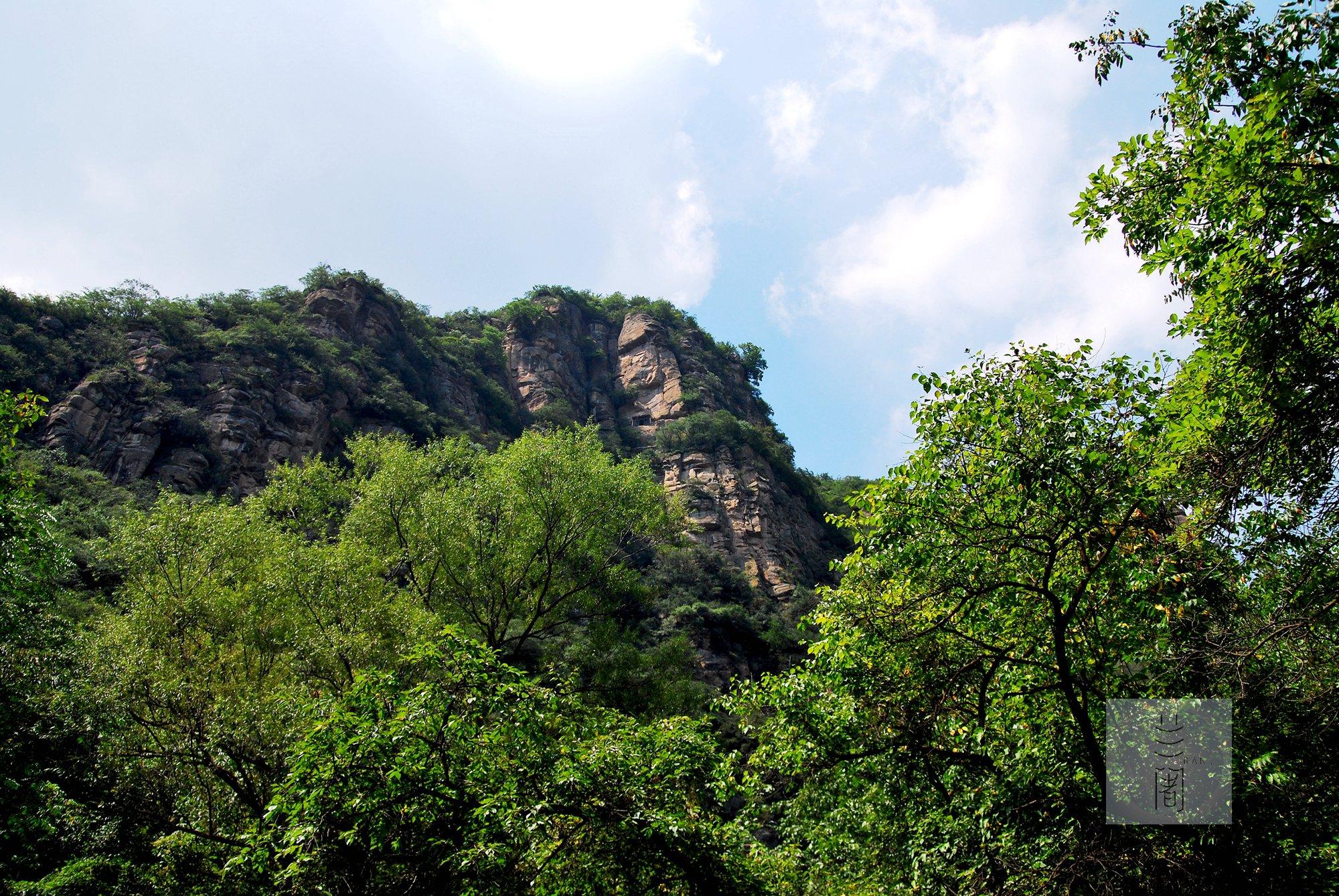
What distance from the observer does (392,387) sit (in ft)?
151

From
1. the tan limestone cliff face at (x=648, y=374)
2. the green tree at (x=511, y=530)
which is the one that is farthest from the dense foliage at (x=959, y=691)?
the tan limestone cliff face at (x=648, y=374)

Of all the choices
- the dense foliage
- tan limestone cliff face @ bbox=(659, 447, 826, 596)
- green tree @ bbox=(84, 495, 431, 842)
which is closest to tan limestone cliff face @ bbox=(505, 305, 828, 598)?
tan limestone cliff face @ bbox=(659, 447, 826, 596)

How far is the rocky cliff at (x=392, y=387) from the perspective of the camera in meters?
33.7

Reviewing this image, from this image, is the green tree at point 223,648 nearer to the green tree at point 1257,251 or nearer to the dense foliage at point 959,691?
the dense foliage at point 959,691

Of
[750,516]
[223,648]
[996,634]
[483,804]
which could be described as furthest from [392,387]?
[996,634]

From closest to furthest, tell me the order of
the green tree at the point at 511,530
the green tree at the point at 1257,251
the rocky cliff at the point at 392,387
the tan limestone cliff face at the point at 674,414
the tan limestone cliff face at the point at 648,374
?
the green tree at the point at 1257,251
the green tree at the point at 511,530
the rocky cliff at the point at 392,387
the tan limestone cliff face at the point at 674,414
the tan limestone cliff face at the point at 648,374

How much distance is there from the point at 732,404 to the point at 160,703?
182ft

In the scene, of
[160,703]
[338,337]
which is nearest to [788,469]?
[338,337]

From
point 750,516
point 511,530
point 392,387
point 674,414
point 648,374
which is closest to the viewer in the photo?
point 511,530

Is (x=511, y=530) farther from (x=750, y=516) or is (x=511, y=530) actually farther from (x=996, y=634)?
(x=750, y=516)

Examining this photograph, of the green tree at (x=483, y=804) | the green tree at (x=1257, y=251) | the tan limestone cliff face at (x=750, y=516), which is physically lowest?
the green tree at (x=483, y=804)

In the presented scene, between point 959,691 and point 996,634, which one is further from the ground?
point 996,634

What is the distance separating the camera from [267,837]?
6.56m

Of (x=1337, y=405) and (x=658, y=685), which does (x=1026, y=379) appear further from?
(x=658, y=685)
